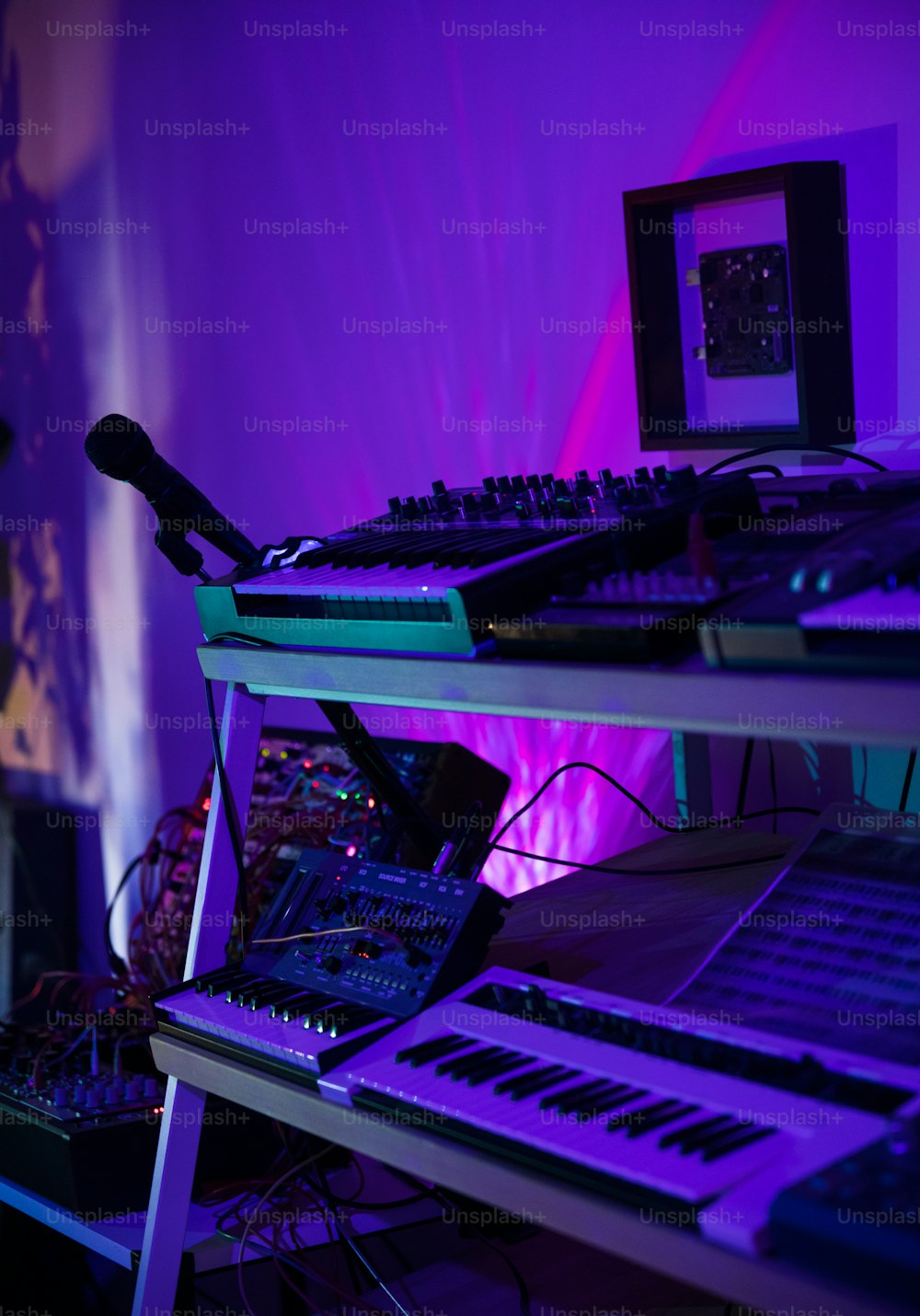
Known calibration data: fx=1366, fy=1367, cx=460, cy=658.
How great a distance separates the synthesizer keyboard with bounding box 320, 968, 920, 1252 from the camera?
0.87 meters

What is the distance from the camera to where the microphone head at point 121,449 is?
4.42ft

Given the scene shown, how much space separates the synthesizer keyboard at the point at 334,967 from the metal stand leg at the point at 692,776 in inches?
23.1

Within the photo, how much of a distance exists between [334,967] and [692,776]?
28.0 inches

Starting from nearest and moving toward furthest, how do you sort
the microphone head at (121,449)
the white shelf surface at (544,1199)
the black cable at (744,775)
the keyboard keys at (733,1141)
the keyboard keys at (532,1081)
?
the white shelf surface at (544,1199), the keyboard keys at (733,1141), the keyboard keys at (532,1081), the microphone head at (121,449), the black cable at (744,775)

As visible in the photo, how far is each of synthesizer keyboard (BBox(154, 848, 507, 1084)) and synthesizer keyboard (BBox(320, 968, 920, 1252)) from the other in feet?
0.09

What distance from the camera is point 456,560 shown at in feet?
3.79

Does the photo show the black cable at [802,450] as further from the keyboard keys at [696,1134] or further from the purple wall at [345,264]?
the keyboard keys at [696,1134]

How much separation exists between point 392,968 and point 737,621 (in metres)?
0.52

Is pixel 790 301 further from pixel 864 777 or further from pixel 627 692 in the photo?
pixel 627 692

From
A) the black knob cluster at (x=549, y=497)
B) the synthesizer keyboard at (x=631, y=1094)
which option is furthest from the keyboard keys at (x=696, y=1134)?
the black knob cluster at (x=549, y=497)

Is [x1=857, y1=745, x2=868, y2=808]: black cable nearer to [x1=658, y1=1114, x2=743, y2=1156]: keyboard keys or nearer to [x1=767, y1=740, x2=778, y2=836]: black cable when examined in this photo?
[x1=767, y1=740, x2=778, y2=836]: black cable

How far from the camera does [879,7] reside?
1508 millimetres

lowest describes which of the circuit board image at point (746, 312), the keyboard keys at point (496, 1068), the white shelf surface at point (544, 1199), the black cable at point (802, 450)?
the white shelf surface at point (544, 1199)

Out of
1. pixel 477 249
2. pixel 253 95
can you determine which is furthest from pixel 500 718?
pixel 253 95
